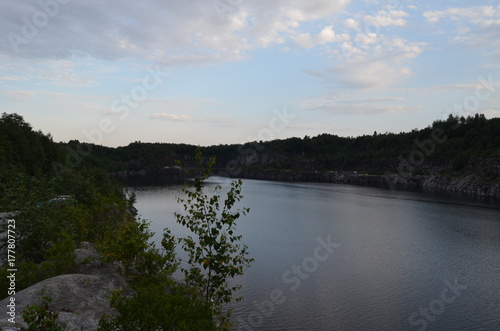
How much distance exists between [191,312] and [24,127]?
11067cm

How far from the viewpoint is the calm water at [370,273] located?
2950 centimetres

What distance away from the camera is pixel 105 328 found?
1034 cm

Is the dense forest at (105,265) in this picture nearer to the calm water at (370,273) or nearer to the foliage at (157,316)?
the foliage at (157,316)

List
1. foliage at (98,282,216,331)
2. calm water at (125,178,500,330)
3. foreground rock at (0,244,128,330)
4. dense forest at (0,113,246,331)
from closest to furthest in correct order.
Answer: foliage at (98,282,216,331), dense forest at (0,113,246,331), foreground rock at (0,244,128,330), calm water at (125,178,500,330)

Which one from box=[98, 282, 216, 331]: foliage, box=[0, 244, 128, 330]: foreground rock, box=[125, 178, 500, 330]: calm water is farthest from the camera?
box=[125, 178, 500, 330]: calm water

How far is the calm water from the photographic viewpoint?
29500 millimetres

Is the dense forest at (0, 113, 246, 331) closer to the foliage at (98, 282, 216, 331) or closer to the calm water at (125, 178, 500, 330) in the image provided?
the foliage at (98, 282, 216, 331)

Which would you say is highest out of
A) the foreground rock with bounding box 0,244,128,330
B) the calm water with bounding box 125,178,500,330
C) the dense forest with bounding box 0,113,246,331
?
the dense forest with bounding box 0,113,246,331

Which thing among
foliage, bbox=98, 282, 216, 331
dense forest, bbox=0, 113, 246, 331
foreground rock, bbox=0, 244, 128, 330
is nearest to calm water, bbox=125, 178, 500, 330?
dense forest, bbox=0, 113, 246, 331

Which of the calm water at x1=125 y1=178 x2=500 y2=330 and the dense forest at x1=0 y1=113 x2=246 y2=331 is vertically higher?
the dense forest at x1=0 y1=113 x2=246 y2=331

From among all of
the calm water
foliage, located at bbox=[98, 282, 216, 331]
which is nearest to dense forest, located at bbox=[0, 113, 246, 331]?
foliage, located at bbox=[98, 282, 216, 331]

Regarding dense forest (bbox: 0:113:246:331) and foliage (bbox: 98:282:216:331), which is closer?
foliage (bbox: 98:282:216:331)

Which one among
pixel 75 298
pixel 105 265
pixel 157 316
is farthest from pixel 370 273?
pixel 157 316

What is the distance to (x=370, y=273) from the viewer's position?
41.0 metres
